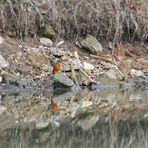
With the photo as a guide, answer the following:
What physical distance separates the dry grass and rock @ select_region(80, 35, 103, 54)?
17 centimetres

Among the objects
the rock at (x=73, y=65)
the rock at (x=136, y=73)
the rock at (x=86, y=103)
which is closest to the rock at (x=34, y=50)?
the rock at (x=73, y=65)

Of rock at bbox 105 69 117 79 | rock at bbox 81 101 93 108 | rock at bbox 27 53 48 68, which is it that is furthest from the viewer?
rock at bbox 105 69 117 79

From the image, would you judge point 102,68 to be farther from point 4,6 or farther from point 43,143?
point 43,143

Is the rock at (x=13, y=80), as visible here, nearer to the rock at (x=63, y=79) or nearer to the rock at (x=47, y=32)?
the rock at (x=63, y=79)

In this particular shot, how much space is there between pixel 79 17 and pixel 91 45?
55 centimetres

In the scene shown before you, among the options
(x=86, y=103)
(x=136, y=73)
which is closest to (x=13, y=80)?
(x=86, y=103)

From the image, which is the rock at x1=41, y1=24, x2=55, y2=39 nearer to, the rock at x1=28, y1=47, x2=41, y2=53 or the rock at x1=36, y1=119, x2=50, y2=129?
the rock at x1=28, y1=47, x2=41, y2=53

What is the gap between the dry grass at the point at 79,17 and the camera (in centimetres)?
890

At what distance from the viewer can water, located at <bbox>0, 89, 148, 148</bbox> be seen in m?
4.74

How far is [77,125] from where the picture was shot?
17.8 ft

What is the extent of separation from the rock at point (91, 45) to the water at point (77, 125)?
2.10 meters

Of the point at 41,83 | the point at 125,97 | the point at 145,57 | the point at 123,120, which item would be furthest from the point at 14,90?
the point at 145,57

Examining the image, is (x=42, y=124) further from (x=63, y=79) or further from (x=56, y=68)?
(x=56, y=68)

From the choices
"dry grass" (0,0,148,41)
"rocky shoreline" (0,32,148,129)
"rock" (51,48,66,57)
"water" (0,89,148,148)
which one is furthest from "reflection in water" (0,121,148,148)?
"dry grass" (0,0,148,41)
